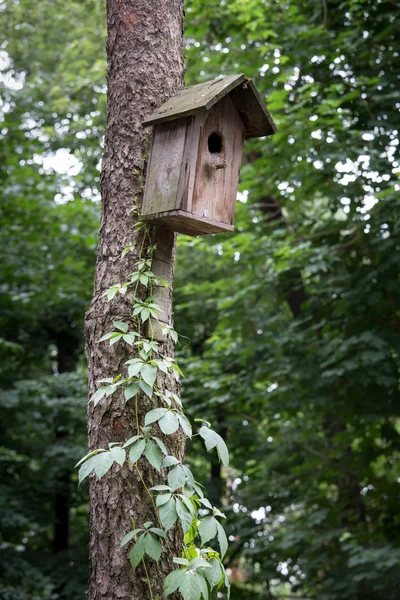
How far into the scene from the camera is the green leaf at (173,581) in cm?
200

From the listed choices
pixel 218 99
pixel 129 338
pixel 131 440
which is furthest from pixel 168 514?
pixel 218 99

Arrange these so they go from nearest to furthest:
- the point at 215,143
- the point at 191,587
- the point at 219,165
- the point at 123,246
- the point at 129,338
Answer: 1. the point at 191,587
2. the point at 129,338
3. the point at 123,246
4. the point at 219,165
5. the point at 215,143

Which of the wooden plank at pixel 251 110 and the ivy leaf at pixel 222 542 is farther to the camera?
the wooden plank at pixel 251 110

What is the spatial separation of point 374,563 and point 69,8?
9.67m

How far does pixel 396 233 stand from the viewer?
5.44 meters

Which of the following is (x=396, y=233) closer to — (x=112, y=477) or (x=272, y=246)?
(x=272, y=246)

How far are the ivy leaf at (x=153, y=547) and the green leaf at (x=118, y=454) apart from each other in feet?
0.87

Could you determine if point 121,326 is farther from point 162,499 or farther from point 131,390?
point 162,499

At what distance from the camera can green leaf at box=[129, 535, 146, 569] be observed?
6.77 feet

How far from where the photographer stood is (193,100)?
8.43 ft

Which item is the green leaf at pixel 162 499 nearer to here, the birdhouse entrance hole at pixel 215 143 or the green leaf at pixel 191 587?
the green leaf at pixel 191 587

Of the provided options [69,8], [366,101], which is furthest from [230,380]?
[69,8]

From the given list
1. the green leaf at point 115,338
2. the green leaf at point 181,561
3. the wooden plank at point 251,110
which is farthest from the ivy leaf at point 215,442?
the wooden plank at point 251,110

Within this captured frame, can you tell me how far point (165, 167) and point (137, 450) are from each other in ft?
3.63
